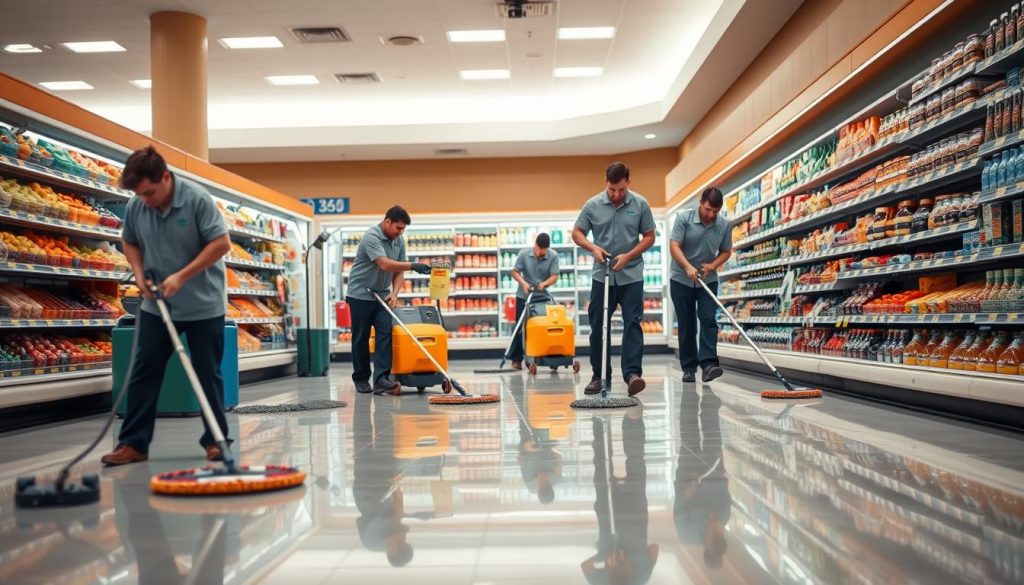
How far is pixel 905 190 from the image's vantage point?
20.7 ft

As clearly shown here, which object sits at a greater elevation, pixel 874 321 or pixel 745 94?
pixel 745 94

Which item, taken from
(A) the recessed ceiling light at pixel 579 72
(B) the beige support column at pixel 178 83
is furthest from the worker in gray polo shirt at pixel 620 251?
(A) the recessed ceiling light at pixel 579 72

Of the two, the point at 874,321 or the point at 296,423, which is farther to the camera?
the point at 874,321

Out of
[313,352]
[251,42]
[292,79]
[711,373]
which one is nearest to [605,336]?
[711,373]

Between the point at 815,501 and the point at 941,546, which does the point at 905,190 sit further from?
the point at 941,546

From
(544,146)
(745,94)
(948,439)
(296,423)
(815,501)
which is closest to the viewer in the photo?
(815,501)

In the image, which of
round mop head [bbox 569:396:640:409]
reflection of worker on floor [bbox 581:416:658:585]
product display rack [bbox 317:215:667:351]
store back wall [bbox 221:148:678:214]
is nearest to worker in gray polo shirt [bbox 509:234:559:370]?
product display rack [bbox 317:215:667:351]

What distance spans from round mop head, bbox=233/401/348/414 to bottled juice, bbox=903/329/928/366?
12.8 ft

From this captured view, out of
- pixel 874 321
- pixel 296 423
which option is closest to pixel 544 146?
pixel 874 321

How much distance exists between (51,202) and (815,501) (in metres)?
5.53

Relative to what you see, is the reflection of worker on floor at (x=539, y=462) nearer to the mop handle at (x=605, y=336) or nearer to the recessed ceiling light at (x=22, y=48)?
the mop handle at (x=605, y=336)

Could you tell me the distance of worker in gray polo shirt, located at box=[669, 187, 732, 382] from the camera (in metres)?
7.98

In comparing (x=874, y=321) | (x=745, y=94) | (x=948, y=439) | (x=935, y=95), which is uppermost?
(x=745, y=94)

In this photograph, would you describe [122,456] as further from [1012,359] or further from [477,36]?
[477,36]
